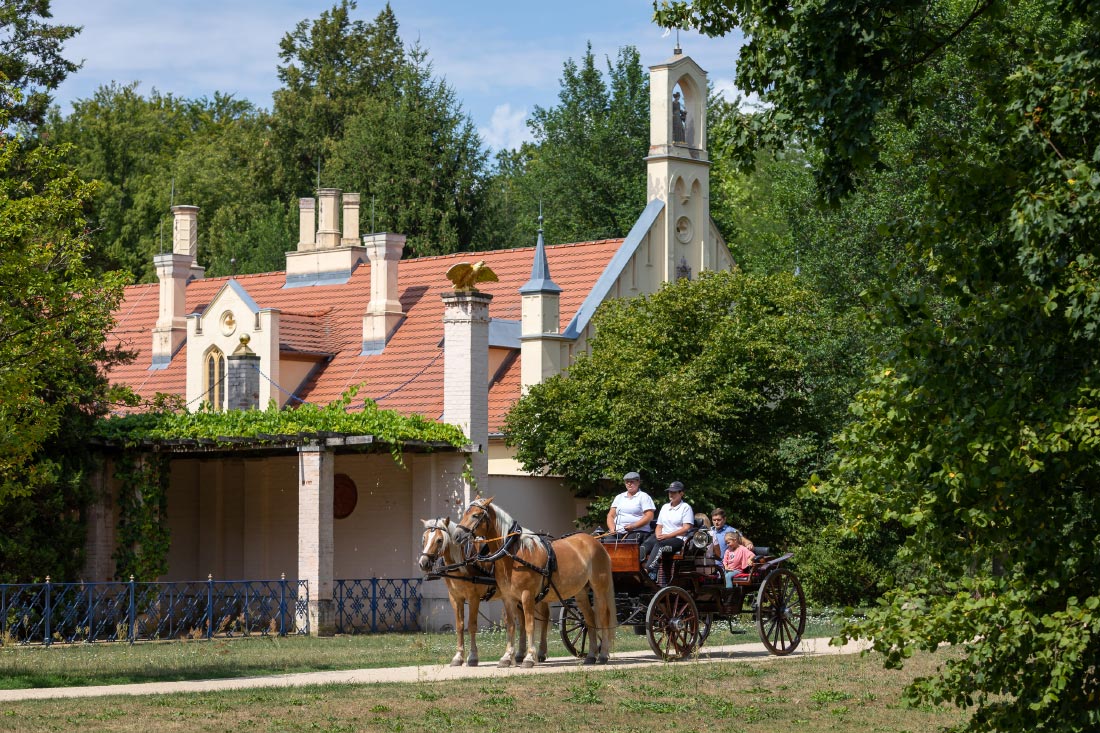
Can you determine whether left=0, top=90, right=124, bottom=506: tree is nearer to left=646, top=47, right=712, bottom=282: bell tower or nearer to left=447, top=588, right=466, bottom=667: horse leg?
left=447, top=588, right=466, bottom=667: horse leg

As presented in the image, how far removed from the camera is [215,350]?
118ft

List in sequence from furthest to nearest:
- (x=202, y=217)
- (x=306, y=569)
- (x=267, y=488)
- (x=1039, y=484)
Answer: (x=202, y=217) < (x=267, y=488) < (x=306, y=569) < (x=1039, y=484)

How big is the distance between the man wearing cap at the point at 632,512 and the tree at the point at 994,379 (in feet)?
27.8

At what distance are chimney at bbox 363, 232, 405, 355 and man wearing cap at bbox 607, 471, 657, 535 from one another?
16289 millimetres

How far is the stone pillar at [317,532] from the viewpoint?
85.8ft

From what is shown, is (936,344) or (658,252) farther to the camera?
(658,252)

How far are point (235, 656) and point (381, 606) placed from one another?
23.8 feet

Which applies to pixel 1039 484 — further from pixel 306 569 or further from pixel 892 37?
Answer: pixel 306 569

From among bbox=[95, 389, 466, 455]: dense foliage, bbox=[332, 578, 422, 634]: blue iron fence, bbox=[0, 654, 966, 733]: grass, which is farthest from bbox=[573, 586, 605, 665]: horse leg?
bbox=[332, 578, 422, 634]: blue iron fence

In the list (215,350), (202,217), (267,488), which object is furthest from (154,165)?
(267,488)

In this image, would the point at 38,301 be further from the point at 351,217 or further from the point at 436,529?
the point at 351,217

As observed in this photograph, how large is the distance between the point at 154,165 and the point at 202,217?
3.20 meters

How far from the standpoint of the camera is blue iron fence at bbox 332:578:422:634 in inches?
1079

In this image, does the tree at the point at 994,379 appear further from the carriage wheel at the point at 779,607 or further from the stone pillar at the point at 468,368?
the stone pillar at the point at 468,368
